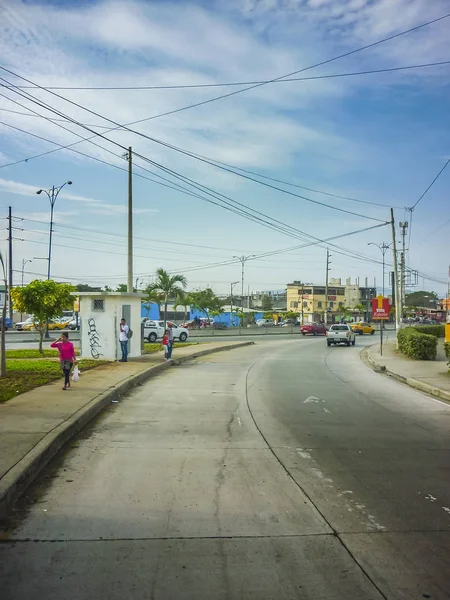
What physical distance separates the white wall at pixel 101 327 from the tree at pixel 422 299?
165 metres

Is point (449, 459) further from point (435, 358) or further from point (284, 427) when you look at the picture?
point (435, 358)

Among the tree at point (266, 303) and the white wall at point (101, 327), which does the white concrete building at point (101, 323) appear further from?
the tree at point (266, 303)

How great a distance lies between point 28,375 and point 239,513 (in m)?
12.5

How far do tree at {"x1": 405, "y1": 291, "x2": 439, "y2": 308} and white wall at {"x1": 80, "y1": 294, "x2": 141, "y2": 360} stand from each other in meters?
165

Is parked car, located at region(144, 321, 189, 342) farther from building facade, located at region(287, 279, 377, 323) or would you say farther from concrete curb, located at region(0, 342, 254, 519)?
building facade, located at region(287, 279, 377, 323)

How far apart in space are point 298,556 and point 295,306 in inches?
5247

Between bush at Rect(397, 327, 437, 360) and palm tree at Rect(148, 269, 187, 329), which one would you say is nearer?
bush at Rect(397, 327, 437, 360)

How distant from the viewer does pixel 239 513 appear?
573 cm

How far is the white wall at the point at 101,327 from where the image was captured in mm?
22906

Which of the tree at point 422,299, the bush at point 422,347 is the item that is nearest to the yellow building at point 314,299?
the tree at point 422,299

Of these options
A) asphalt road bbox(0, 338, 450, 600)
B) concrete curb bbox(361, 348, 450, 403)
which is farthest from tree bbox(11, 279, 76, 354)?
asphalt road bbox(0, 338, 450, 600)

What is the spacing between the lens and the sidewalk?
16.6 m

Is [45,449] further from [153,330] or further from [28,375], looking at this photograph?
[153,330]

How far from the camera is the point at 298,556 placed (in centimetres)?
A: 470
